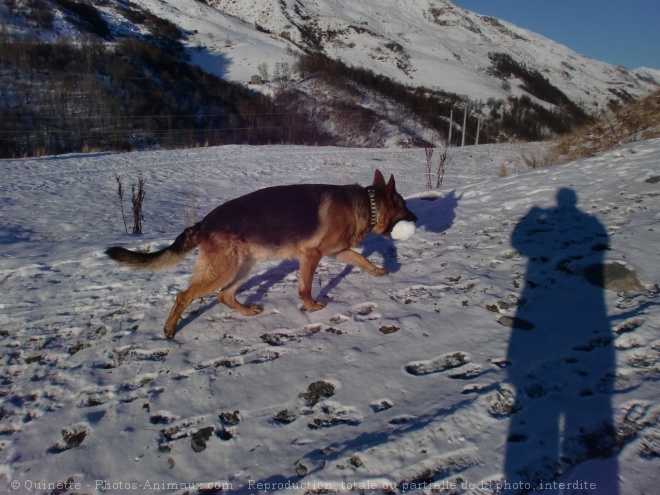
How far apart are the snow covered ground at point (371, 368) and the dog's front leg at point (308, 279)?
0.15 m

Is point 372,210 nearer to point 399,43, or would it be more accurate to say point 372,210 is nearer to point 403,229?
point 403,229

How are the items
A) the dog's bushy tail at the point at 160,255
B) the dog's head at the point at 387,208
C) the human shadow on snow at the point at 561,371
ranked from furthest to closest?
the dog's head at the point at 387,208
the dog's bushy tail at the point at 160,255
the human shadow on snow at the point at 561,371

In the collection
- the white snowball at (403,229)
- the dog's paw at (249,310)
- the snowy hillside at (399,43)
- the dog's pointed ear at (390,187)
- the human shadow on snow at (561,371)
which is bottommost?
the dog's paw at (249,310)

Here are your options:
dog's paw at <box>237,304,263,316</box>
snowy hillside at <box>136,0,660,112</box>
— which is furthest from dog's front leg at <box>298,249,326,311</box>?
snowy hillside at <box>136,0,660,112</box>

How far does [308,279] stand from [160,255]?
1.54 meters

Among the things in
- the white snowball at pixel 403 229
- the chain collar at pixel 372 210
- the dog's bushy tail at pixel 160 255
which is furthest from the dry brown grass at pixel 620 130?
the dog's bushy tail at pixel 160 255

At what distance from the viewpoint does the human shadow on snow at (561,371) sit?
6.50 feet

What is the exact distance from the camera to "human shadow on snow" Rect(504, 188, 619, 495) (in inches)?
78.0

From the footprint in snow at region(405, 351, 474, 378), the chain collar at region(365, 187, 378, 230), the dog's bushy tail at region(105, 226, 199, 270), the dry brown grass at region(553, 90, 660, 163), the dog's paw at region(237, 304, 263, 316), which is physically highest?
the dry brown grass at region(553, 90, 660, 163)

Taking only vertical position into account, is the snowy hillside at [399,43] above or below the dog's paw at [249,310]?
above

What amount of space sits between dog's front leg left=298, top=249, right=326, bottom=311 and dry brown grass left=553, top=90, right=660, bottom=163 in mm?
9471

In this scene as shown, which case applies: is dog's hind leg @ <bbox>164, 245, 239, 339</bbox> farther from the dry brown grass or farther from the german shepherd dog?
the dry brown grass

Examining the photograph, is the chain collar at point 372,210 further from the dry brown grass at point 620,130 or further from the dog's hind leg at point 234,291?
the dry brown grass at point 620,130

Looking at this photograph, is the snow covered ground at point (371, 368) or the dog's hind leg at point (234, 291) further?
the dog's hind leg at point (234, 291)
